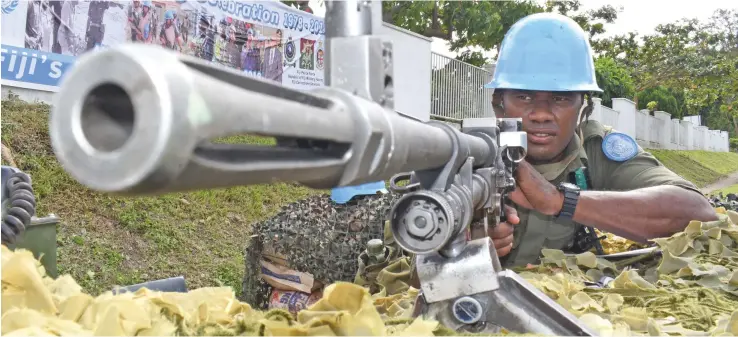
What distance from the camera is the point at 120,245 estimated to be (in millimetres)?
5723

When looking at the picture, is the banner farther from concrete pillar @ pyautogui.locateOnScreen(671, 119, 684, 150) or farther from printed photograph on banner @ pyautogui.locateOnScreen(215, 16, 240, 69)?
concrete pillar @ pyautogui.locateOnScreen(671, 119, 684, 150)

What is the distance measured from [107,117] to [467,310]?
1061mm

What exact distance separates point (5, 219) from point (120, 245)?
4.29 metres

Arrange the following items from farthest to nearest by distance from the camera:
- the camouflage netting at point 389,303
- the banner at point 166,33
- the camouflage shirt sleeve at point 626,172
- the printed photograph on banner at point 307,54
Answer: the printed photograph on banner at point 307,54 < the banner at point 166,33 < the camouflage shirt sleeve at point 626,172 < the camouflage netting at point 389,303

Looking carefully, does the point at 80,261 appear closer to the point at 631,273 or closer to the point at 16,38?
the point at 16,38

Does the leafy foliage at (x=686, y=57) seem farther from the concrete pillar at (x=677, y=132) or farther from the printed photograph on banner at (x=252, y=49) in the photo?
the printed photograph on banner at (x=252, y=49)

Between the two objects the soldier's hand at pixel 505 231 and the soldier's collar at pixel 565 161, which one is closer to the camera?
the soldier's hand at pixel 505 231

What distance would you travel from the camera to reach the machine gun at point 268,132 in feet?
2.19

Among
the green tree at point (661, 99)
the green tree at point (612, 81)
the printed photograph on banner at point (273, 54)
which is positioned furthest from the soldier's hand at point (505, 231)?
the green tree at point (661, 99)

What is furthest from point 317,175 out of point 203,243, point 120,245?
point 203,243

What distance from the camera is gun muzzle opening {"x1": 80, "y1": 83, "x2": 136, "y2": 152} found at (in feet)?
2.34

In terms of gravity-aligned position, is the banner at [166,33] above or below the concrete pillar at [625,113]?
above

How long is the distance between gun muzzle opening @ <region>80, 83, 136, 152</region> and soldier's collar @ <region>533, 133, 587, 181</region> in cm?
Answer: 290

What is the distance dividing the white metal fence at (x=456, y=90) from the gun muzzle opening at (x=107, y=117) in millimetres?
13743
